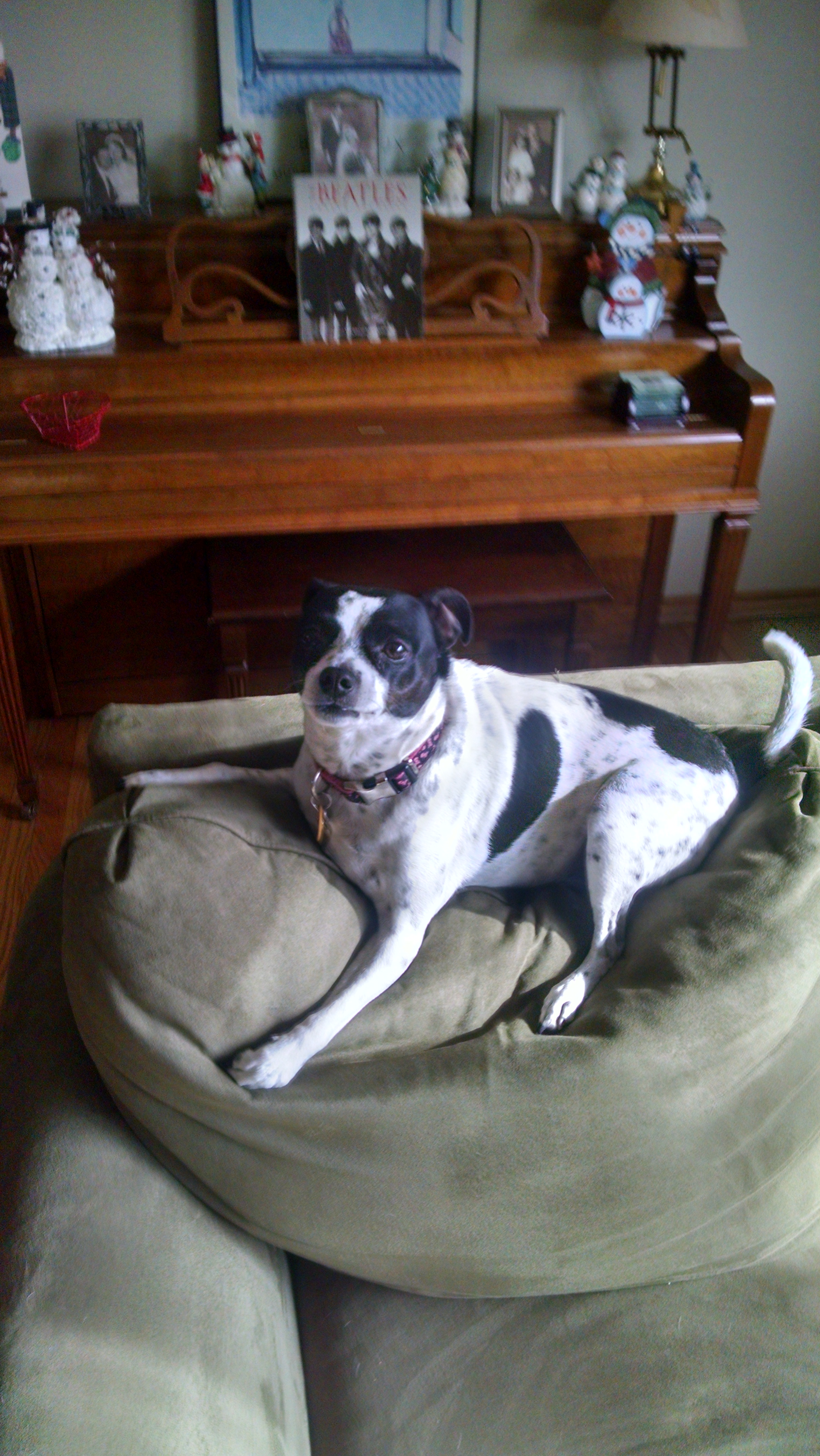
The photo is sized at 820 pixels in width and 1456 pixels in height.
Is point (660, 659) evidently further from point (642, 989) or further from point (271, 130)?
point (642, 989)

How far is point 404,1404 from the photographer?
971 millimetres

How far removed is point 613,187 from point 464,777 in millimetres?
1682

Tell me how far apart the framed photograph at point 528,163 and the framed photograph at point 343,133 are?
28 cm

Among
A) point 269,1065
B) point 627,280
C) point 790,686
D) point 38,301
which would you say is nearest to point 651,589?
point 627,280

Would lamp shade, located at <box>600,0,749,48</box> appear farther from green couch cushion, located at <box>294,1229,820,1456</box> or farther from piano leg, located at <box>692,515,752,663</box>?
green couch cushion, located at <box>294,1229,820,1456</box>

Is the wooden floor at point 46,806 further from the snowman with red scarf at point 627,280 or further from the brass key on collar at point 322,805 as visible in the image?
the snowman with red scarf at point 627,280

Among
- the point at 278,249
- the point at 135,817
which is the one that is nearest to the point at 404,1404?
the point at 135,817

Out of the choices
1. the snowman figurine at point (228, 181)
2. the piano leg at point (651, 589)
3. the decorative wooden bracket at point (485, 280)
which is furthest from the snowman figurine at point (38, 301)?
the piano leg at point (651, 589)

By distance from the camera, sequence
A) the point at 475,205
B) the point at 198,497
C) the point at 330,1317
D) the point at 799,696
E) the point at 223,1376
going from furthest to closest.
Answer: the point at 475,205 → the point at 198,497 → the point at 799,696 → the point at 330,1317 → the point at 223,1376

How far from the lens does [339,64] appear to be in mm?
2316

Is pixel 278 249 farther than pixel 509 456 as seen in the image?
Yes

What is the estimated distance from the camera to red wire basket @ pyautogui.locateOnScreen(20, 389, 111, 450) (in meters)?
2.02

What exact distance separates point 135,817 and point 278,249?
1.60 metres

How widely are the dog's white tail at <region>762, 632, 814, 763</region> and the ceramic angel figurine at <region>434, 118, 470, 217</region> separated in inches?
56.7
